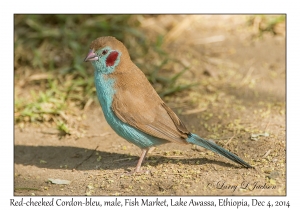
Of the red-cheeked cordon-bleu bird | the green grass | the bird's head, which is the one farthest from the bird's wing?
the green grass

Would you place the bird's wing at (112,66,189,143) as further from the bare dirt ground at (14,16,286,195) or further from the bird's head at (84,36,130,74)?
the bare dirt ground at (14,16,286,195)

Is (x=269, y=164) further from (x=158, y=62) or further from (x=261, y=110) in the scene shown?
(x=158, y=62)

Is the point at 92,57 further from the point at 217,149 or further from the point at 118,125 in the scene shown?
the point at 217,149

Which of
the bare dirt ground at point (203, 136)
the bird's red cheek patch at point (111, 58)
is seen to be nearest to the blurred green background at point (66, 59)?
the bare dirt ground at point (203, 136)

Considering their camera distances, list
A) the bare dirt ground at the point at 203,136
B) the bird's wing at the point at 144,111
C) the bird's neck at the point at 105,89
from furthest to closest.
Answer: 1. the bird's neck at the point at 105,89
2. the bird's wing at the point at 144,111
3. the bare dirt ground at the point at 203,136

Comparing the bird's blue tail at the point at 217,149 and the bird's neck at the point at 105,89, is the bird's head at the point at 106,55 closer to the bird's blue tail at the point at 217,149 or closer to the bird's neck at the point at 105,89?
the bird's neck at the point at 105,89

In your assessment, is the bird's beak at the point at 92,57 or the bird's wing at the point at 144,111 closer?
the bird's wing at the point at 144,111

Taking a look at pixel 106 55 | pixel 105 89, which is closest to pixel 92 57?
pixel 106 55
